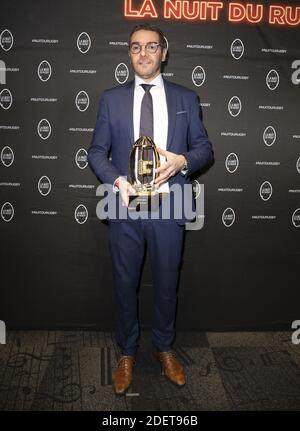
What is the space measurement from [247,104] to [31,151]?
180 cm

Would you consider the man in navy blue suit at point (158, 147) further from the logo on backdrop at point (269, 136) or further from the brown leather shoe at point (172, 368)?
the logo on backdrop at point (269, 136)

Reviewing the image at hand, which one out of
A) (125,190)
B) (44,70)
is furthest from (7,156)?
(125,190)

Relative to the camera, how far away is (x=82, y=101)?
307 cm

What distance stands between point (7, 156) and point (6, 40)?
893mm

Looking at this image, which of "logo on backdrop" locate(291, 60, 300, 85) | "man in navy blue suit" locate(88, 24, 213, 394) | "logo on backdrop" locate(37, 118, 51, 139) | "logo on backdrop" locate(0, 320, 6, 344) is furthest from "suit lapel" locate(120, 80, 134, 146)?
"logo on backdrop" locate(0, 320, 6, 344)

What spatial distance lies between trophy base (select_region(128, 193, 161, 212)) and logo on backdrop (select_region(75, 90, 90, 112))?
1.04 meters

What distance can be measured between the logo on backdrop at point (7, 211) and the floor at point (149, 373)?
39.6 inches

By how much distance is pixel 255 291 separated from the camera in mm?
3414

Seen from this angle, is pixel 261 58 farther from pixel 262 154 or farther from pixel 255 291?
pixel 255 291

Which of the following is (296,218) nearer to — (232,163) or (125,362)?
(232,163)

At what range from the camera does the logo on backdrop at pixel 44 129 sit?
309cm

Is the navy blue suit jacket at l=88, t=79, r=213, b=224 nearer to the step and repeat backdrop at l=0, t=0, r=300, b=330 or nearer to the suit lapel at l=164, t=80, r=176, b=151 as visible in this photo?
the suit lapel at l=164, t=80, r=176, b=151

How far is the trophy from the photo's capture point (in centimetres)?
232

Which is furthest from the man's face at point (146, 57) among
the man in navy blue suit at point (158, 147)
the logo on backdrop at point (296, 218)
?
the logo on backdrop at point (296, 218)
